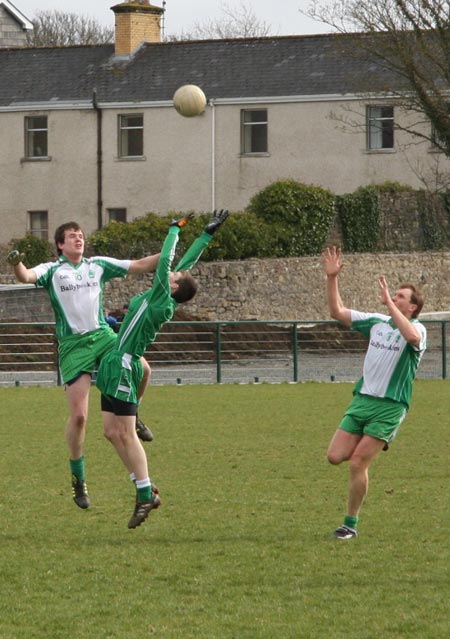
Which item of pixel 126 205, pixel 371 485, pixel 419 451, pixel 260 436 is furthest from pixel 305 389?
pixel 126 205

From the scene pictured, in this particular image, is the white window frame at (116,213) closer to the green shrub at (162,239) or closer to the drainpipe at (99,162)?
the drainpipe at (99,162)

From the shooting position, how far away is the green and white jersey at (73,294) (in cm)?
1141

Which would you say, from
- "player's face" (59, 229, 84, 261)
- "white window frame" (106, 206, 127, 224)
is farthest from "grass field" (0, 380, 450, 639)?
"white window frame" (106, 206, 127, 224)

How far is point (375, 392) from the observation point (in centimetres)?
1014

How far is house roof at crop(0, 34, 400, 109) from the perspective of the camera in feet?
158

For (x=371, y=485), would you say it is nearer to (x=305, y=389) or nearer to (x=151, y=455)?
(x=151, y=455)

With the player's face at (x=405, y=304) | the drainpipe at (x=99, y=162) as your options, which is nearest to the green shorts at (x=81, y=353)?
the player's face at (x=405, y=304)

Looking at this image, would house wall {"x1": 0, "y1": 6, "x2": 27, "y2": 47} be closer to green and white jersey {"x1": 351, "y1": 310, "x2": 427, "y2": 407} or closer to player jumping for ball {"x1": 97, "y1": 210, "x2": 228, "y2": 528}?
player jumping for ball {"x1": 97, "y1": 210, "x2": 228, "y2": 528}

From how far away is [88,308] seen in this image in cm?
1144

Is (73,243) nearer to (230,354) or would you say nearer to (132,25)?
(230,354)

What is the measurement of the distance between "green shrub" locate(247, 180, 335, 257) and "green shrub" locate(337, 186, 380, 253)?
1421 millimetres

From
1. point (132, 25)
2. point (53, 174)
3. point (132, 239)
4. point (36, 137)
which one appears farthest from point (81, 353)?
point (132, 25)

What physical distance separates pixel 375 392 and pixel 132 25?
43.4m

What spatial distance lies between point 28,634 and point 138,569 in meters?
1.75
